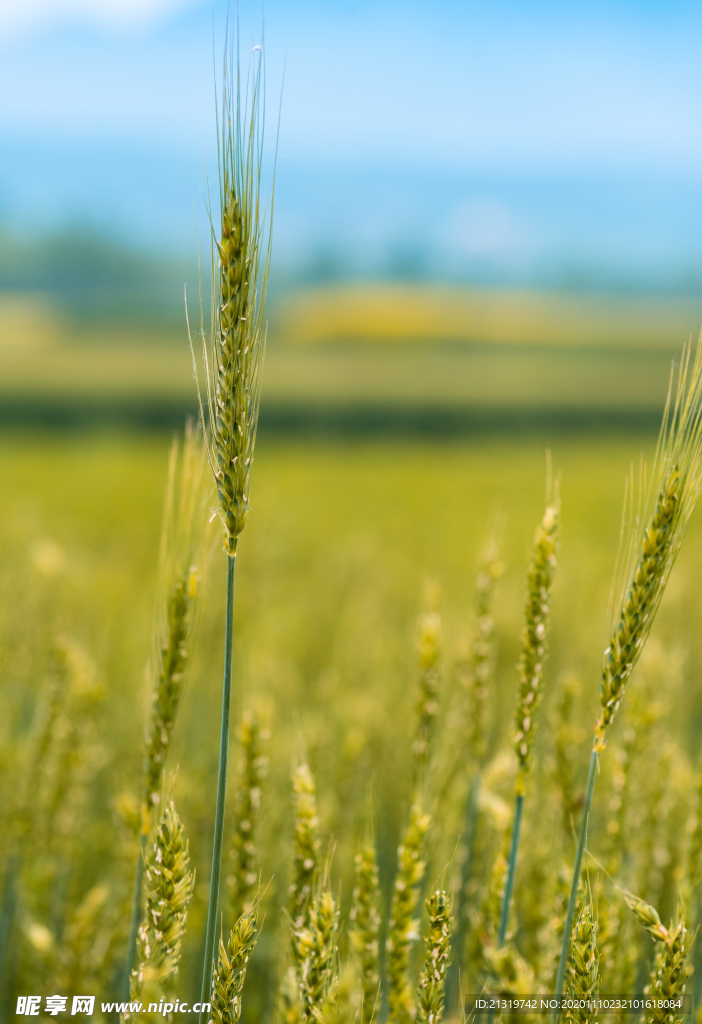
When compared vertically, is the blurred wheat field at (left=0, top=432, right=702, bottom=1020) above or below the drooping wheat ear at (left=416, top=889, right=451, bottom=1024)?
below

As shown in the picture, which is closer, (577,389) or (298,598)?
(298,598)

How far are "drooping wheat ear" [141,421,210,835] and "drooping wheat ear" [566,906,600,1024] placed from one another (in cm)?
67

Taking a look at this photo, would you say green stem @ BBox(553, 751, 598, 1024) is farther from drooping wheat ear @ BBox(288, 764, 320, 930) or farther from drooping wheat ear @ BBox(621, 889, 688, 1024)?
drooping wheat ear @ BBox(288, 764, 320, 930)

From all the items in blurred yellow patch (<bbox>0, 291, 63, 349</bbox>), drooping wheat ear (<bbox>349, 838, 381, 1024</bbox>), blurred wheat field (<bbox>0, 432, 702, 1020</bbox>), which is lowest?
blurred wheat field (<bbox>0, 432, 702, 1020</bbox>)

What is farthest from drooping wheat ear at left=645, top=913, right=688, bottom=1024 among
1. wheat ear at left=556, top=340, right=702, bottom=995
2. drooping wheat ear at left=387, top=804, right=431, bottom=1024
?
drooping wheat ear at left=387, top=804, right=431, bottom=1024

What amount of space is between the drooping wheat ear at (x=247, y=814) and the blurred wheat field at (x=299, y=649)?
0.11 meters

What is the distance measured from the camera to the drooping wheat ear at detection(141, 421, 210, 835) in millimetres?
1184

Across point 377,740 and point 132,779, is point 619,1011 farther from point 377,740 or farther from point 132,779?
point 132,779

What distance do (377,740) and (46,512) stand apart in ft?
21.7

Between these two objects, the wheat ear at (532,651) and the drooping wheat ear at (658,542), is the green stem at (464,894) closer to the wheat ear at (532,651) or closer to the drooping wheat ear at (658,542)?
the wheat ear at (532,651)

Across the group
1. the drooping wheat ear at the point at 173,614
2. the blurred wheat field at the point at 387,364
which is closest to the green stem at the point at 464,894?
the drooping wheat ear at the point at 173,614

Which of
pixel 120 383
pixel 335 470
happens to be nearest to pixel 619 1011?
pixel 335 470

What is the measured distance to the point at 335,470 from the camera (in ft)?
43.0

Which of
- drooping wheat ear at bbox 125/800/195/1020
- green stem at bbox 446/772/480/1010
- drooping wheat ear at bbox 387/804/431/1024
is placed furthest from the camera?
green stem at bbox 446/772/480/1010
